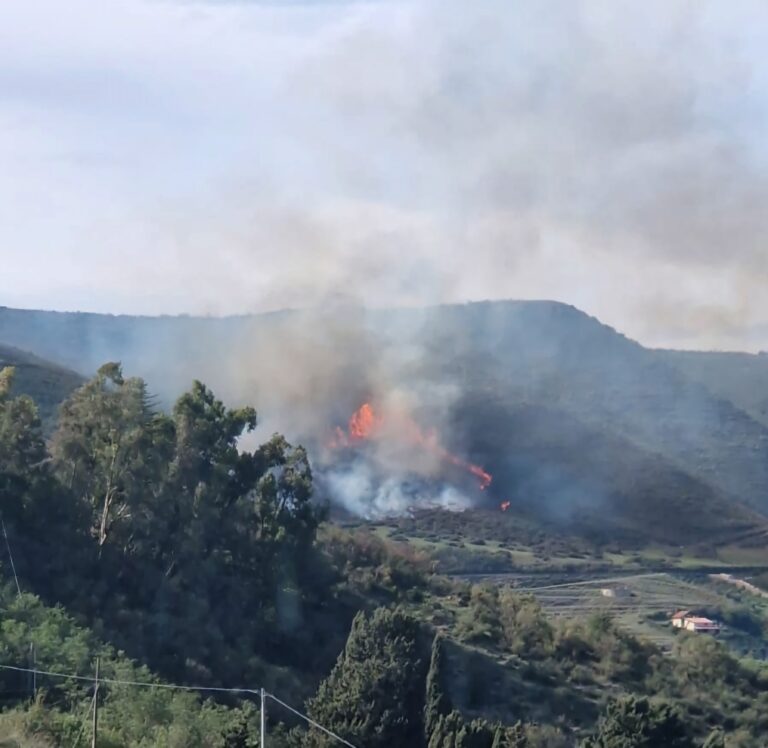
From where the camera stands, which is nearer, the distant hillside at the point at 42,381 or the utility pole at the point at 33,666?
the utility pole at the point at 33,666

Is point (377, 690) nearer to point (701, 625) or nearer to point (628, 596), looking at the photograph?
point (701, 625)

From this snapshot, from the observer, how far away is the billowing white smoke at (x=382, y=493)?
115 m

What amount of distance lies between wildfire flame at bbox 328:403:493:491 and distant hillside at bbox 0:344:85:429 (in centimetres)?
2459

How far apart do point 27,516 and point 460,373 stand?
9302 centimetres

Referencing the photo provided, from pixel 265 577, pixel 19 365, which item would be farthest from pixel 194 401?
pixel 19 365

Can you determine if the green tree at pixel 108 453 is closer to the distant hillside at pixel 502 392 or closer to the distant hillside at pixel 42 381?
the distant hillside at pixel 42 381

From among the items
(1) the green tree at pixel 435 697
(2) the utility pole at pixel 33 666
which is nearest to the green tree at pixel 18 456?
(2) the utility pole at pixel 33 666

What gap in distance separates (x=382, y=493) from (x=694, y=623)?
129ft

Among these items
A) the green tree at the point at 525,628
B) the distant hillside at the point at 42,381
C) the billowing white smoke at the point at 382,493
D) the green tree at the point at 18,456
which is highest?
the distant hillside at the point at 42,381

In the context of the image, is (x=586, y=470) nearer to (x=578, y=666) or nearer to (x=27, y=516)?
(x=578, y=666)

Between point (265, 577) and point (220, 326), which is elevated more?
point (220, 326)

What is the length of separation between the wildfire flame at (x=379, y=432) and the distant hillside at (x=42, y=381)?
80.7ft

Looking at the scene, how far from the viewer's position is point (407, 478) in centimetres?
12175

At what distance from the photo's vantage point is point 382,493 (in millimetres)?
118188
